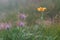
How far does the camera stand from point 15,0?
6750mm

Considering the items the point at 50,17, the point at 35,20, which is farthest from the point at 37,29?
the point at 50,17

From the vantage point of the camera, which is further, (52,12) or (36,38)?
(52,12)

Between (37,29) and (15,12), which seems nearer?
(37,29)

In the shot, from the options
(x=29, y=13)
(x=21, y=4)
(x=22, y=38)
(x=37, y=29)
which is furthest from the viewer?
(x=21, y=4)

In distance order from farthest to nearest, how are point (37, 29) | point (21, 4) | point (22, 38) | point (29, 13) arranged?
point (21, 4) < point (29, 13) < point (37, 29) < point (22, 38)

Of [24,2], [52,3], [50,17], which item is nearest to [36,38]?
[50,17]

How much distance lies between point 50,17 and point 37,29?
1213mm

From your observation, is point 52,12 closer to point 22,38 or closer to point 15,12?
point 15,12

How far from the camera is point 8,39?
4.19 meters

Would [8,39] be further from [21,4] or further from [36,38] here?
[21,4]

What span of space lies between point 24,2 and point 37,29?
212 centimetres

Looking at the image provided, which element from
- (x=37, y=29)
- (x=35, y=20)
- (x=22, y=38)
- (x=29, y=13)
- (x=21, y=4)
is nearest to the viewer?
(x=22, y=38)

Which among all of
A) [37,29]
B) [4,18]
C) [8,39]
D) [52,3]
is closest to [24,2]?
[52,3]

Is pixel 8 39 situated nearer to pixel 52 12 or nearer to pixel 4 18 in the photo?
pixel 4 18
